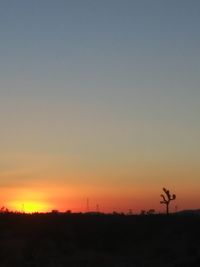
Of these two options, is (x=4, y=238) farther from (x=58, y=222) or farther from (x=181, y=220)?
(x=181, y=220)

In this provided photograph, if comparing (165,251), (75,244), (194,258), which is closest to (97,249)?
(75,244)

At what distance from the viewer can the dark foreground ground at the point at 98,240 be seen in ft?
172

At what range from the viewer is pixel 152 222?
63.1 meters

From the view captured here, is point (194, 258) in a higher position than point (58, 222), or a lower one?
lower

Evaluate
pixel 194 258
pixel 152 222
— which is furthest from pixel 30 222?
pixel 194 258

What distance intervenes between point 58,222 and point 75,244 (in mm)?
3473

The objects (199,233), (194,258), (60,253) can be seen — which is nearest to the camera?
(194,258)

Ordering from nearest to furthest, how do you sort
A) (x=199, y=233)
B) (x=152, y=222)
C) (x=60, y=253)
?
1. (x=60, y=253)
2. (x=199, y=233)
3. (x=152, y=222)

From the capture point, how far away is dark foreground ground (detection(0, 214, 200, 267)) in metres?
52.5

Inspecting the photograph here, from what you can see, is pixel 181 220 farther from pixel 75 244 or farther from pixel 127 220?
pixel 75 244

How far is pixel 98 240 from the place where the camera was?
2379 inches

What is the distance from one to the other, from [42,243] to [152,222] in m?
10.6

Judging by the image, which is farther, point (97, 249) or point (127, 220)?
point (127, 220)

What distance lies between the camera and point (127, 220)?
63750mm
